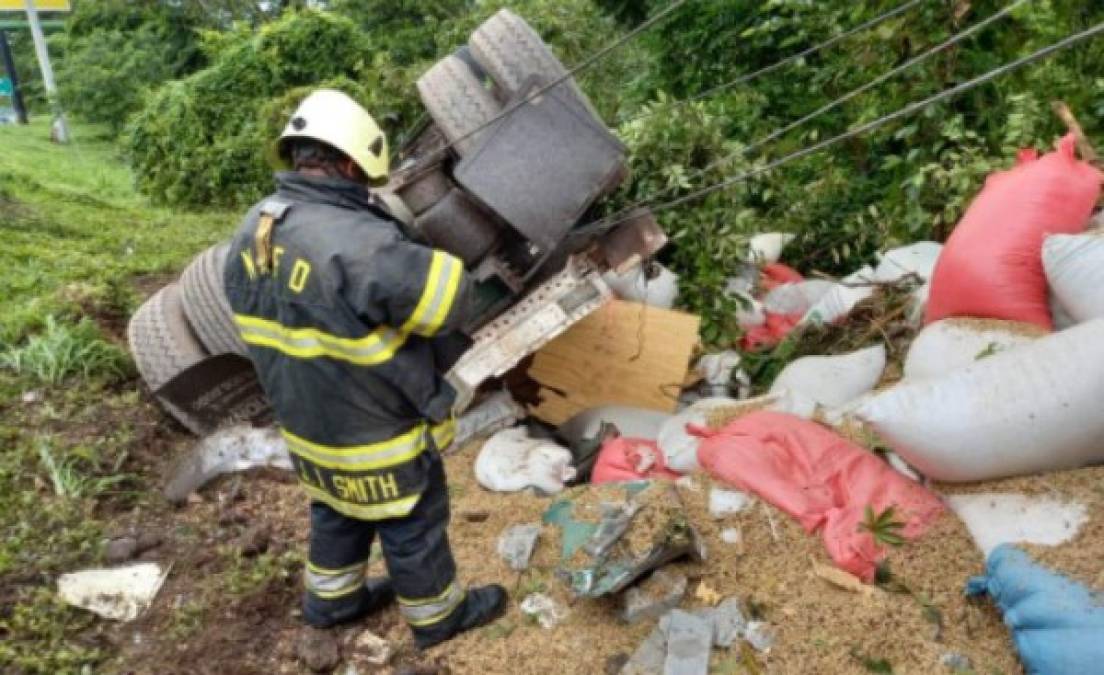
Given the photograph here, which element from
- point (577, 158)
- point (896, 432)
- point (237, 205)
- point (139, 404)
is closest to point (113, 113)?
point (237, 205)

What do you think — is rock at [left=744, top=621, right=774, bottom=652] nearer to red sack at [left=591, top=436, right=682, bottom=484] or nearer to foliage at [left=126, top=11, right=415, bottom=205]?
red sack at [left=591, top=436, right=682, bottom=484]

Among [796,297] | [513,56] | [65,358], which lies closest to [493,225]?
[513,56]

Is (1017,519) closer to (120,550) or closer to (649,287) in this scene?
(649,287)

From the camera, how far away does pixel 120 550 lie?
2658mm

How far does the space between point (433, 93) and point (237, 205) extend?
619 cm

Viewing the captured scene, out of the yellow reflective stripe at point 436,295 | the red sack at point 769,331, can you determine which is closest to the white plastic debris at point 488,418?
the red sack at point 769,331

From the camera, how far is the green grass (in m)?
2.39

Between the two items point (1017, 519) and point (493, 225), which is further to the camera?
point (493, 225)

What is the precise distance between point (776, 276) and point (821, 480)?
6.39ft

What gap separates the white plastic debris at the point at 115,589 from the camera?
8.00ft

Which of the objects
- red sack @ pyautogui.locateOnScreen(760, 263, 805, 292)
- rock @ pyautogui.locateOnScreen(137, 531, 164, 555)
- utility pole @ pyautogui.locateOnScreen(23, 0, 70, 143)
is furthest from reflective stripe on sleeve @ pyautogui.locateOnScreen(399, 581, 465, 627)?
utility pole @ pyautogui.locateOnScreen(23, 0, 70, 143)

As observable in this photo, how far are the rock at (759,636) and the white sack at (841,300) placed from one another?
1708 mm

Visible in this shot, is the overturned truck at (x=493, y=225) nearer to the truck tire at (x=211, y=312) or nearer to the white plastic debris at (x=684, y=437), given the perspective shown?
the truck tire at (x=211, y=312)

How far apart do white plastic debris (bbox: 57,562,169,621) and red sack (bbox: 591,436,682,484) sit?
139 cm
